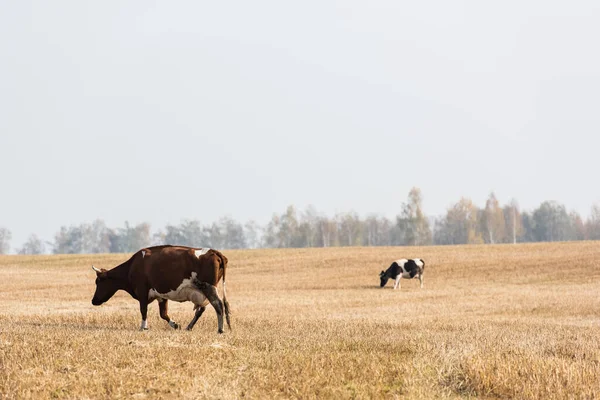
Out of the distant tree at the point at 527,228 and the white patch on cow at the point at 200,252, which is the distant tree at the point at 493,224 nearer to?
the distant tree at the point at 527,228

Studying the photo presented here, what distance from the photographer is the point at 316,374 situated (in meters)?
9.60

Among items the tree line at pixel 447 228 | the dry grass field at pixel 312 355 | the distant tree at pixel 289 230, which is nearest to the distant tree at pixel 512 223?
the tree line at pixel 447 228

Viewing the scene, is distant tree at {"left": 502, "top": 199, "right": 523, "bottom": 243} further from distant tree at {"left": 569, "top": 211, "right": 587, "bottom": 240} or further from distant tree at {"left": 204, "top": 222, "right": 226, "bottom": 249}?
distant tree at {"left": 204, "top": 222, "right": 226, "bottom": 249}

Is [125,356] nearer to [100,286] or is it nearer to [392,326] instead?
[100,286]

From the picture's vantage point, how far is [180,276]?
50.4 ft

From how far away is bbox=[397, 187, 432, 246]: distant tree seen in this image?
14175cm

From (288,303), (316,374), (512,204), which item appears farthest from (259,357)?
(512,204)

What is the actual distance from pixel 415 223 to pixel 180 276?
430 feet

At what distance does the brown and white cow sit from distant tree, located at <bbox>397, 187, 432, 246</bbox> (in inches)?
5033

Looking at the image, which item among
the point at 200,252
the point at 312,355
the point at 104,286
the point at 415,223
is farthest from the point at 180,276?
the point at 415,223

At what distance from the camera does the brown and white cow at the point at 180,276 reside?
15.2 metres

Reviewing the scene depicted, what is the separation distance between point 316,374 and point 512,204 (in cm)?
15901

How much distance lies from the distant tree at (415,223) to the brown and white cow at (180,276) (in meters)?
128

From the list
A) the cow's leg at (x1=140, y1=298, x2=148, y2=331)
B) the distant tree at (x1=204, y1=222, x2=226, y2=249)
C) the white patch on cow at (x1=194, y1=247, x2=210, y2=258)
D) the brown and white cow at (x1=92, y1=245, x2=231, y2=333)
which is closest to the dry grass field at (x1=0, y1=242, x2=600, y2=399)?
the cow's leg at (x1=140, y1=298, x2=148, y2=331)
